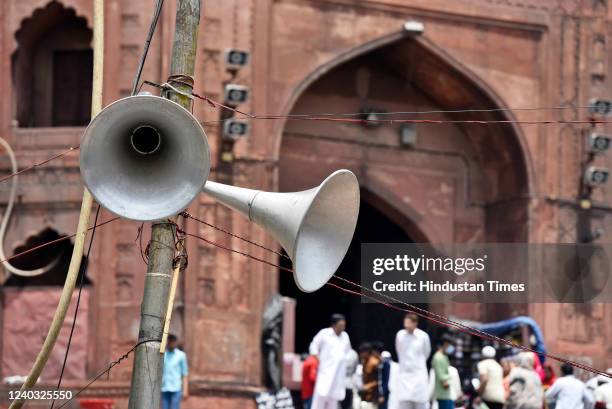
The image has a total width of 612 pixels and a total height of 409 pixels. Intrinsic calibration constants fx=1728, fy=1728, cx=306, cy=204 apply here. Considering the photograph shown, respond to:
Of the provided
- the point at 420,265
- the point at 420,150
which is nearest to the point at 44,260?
the point at 420,265

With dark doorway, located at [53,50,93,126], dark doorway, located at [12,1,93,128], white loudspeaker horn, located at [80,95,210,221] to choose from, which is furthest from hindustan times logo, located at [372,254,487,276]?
white loudspeaker horn, located at [80,95,210,221]

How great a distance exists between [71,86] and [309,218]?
1225 centimetres

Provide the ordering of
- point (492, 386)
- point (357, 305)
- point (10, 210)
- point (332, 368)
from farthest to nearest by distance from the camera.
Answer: point (357, 305)
point (10, 210)
point (332, 368)
point (492, 386)

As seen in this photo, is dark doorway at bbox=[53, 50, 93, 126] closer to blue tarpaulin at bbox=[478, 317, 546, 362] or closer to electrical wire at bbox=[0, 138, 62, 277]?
electrical wire at bbox=[0, 138, 62, 277]

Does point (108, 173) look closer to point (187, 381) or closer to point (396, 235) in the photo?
point (187, 381)

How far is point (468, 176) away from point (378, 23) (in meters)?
2.81

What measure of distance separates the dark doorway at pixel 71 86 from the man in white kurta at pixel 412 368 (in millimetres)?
6865

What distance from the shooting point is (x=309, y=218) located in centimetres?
1082

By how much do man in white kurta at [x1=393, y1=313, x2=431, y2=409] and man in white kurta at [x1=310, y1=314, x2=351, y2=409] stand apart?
2.35 ft

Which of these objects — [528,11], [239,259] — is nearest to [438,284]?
[239,259]

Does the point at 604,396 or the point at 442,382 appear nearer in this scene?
the point at 604,396

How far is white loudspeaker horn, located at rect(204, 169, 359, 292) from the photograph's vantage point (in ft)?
34.8

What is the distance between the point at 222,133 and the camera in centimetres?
2147

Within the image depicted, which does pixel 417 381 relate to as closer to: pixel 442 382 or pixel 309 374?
pixel 442 382
